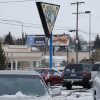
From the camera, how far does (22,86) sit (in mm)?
9609

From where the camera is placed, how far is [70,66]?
25.8m

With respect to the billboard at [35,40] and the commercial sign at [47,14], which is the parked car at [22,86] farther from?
the billboard at [35,40]

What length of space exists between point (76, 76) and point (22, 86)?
15.9 meters

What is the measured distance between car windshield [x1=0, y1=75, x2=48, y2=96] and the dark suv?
1530 centimetres

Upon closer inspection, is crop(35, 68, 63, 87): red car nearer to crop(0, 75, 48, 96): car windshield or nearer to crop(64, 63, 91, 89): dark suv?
crop(64, 63, 91, 89): dark suv

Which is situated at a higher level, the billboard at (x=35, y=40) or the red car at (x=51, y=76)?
the billboard at (x=35, y=40)

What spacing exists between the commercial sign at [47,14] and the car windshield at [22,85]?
3020cm

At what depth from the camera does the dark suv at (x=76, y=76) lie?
25.2 meters

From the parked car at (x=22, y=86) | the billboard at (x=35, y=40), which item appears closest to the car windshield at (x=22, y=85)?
the parked car at (x=22, y=86)

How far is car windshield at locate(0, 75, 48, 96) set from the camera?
9398mm

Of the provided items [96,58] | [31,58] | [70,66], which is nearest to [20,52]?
[31,58]

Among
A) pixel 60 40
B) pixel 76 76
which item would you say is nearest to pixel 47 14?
pixel 76 76

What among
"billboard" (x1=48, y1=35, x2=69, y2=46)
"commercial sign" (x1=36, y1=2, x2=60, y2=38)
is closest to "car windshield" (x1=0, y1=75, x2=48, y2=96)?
"commercial sign" (x1=36, y1=2, x2=60, y2=38)

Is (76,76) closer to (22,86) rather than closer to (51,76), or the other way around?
(51,76)
